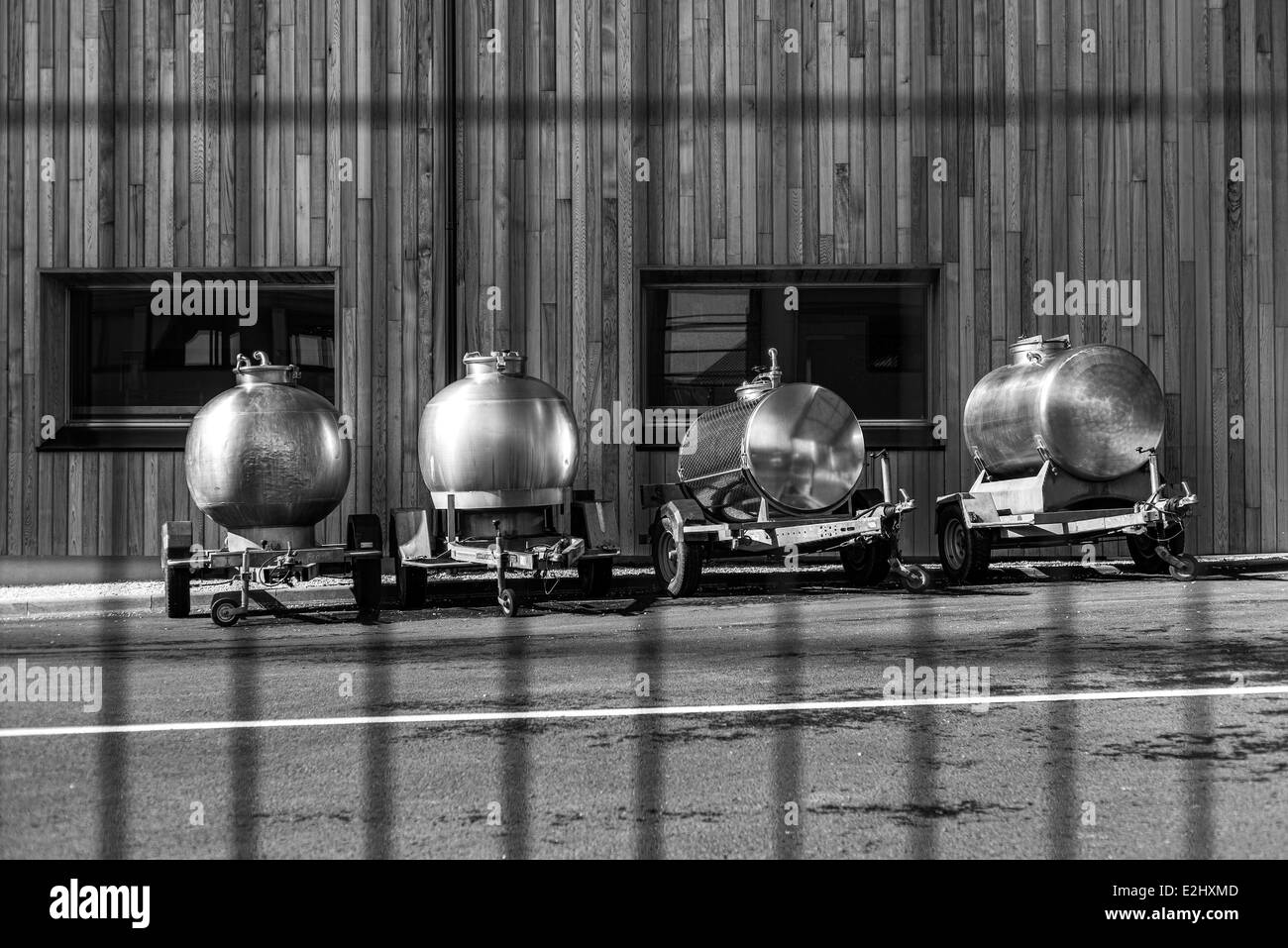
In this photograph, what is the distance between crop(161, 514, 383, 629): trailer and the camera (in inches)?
395

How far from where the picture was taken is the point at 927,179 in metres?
14.0

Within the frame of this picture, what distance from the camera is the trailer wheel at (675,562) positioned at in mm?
11602

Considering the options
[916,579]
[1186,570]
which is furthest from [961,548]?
[1186,570]

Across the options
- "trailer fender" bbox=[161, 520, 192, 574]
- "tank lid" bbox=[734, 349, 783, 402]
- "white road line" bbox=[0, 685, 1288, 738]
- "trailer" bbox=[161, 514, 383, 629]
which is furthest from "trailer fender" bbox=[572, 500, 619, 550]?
"white road line" bbox=[0, 685, 1288, 738]

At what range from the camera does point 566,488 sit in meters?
11.4

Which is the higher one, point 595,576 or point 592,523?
point 592,523

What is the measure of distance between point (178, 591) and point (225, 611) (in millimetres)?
797

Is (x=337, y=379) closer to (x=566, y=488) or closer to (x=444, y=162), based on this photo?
(x=444, y=162)

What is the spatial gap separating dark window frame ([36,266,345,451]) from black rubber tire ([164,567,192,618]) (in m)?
3.50

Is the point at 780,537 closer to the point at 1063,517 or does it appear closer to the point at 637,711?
the point at 1063,517

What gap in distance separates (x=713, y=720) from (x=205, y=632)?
16.2ft

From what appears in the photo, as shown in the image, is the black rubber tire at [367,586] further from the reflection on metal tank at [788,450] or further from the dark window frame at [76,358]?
the dark window frame at [76,358]
